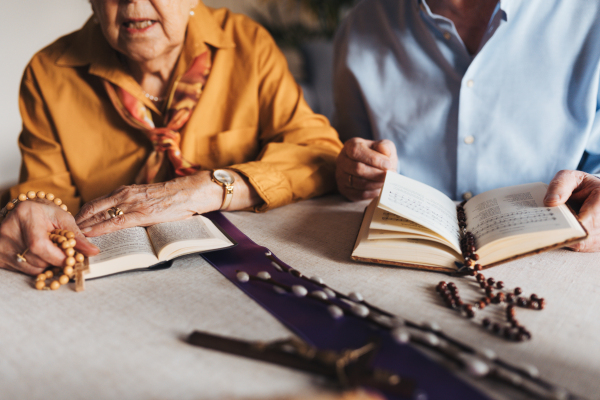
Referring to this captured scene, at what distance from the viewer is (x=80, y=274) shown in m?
0.71

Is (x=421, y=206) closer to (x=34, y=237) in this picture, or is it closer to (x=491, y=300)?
(x=491, y=300)

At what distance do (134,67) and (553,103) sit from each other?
4.17ft

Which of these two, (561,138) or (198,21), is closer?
(561,138)

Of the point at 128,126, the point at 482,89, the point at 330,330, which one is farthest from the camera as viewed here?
the point at 128,126

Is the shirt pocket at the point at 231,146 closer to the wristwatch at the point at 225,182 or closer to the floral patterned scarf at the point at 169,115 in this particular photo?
the floral patterned scarf at the point at 169,115

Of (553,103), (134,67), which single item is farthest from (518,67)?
(134,67)

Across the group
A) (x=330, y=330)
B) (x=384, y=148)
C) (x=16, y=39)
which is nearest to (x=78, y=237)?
(x=330, y=330)

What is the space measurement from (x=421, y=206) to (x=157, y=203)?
23.5 inches

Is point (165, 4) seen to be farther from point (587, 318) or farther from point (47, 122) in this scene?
point (587, 318)

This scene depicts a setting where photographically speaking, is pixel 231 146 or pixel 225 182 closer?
pixel 225 182

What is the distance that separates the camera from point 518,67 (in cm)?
115

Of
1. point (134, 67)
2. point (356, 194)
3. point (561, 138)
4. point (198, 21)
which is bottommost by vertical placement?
point (356, 194)

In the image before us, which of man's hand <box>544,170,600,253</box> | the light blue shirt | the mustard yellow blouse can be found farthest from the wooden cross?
the light blue shirt

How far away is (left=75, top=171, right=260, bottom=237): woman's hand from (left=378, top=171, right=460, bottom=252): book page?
1.37 ft
